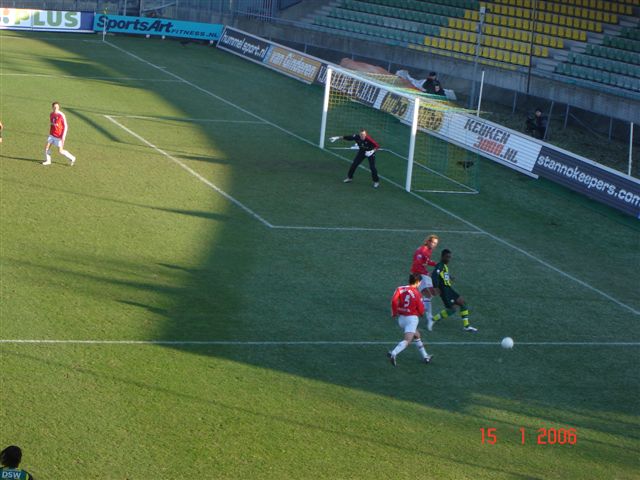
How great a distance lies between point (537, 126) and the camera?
33781 millimetres

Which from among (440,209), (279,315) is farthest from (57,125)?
(279,315)

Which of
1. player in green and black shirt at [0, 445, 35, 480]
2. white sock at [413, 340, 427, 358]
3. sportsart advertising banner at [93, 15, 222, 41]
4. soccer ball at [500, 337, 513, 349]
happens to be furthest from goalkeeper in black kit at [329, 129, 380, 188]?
sportsart advertising banner at [93, 15, 222, 41]

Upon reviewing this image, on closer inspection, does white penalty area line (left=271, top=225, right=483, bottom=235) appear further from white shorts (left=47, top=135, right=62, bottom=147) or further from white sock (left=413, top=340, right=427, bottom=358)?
white sock (left=413, top=340, right=427, bottom=358)

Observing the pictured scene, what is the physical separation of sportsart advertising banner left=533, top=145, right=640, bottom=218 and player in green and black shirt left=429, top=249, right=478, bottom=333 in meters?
11.1

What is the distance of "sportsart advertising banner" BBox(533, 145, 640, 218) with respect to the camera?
92.2 ft

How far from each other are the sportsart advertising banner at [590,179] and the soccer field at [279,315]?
477 mm

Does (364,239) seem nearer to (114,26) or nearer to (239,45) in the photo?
(239,45)

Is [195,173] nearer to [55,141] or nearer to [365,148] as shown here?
[55,141]

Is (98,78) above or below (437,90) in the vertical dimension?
below

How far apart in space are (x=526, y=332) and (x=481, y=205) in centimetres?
1034

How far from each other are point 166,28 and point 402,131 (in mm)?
19508

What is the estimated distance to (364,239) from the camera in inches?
957

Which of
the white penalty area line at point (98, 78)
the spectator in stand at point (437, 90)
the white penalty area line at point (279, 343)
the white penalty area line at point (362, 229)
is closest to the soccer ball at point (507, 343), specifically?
the white penalty area line at point (279, 343)

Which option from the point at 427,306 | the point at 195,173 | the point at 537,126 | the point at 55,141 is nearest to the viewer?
the point at 427,306
